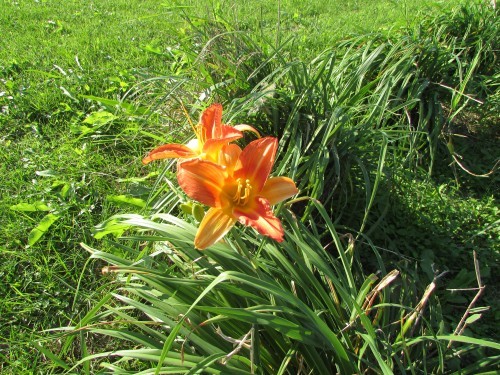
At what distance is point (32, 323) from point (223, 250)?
102cm

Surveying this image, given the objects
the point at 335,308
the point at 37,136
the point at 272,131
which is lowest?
the point at 335,308

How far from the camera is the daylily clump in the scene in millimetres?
1271

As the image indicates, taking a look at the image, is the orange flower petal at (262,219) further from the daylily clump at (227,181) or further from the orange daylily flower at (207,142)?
the orange daylily flower at (207,142)

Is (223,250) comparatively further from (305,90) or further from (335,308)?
(305,90)

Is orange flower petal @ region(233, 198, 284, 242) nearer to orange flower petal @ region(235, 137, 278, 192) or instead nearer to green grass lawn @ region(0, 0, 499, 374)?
orange flower petal @ region(235, 137, 278, 192)

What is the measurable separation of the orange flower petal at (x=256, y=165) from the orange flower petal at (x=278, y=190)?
3 cm

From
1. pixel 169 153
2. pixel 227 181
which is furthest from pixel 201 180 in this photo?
pixel 169 153

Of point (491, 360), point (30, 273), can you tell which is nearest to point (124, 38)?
point (30, 273)

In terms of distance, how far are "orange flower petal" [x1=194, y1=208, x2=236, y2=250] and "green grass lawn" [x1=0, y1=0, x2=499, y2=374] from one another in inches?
16.7

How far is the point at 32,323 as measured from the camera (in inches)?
79.3

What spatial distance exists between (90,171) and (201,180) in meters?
1.56

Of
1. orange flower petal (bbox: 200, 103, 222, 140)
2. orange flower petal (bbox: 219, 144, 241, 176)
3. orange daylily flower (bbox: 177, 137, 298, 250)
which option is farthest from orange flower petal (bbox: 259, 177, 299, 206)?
orange flower petal (bbox: 200, 103, 222, 140)

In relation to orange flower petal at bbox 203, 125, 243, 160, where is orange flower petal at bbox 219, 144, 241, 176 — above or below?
below

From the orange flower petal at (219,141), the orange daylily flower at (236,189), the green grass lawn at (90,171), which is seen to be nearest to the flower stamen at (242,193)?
the orange daylily flower at (236,189)
